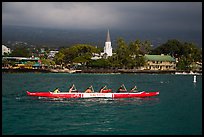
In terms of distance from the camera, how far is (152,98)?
4316cm

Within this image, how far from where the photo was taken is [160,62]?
147875mm

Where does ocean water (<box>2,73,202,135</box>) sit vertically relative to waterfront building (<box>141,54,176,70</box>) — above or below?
below

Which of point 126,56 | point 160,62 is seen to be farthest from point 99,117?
point 160,62

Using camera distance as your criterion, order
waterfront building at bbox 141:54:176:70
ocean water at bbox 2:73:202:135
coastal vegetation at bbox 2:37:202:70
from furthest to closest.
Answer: waterfront building at bbox 141:54:176:70, coastal vegetation at bbox 2:37:202:70, ocean water at bbox 2:73:202:135

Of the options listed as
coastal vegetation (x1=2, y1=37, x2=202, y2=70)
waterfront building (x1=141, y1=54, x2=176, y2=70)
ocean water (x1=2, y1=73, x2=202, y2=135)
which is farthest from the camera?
waterfront building (x1=141, y1=54, x2=176, y2=70)

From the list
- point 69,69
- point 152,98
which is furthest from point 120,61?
point 152,98

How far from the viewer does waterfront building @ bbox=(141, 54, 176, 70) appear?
14500 centimetres

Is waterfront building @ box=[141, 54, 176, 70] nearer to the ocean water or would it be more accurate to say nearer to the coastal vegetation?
the coastal vegetation

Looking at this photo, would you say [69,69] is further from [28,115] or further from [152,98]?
[28,115]

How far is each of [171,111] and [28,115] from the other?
45.4 ft

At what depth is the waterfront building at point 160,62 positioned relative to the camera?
145000 millimetres

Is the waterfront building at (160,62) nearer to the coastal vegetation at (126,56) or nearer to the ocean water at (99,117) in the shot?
the coastal vegetation at (126,56)

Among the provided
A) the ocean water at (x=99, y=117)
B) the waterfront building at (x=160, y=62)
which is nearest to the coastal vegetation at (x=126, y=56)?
the waterfront building at (x=160, y=62)

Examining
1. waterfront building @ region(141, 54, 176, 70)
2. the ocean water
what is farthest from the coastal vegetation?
the ocean water
